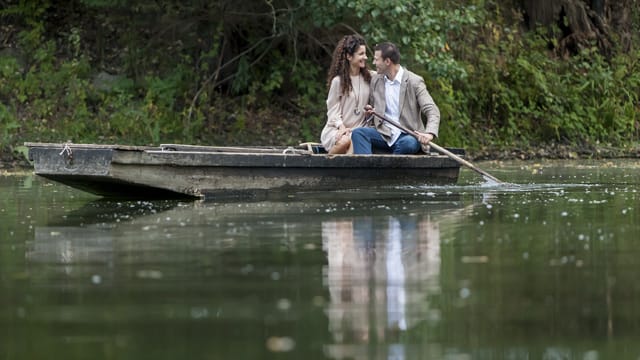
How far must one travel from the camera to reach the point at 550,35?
1109 inches

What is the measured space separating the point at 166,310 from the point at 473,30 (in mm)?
19706

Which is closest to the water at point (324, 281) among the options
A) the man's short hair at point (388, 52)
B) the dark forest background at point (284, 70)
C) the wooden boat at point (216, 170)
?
the wooden boat at point (216, 170)

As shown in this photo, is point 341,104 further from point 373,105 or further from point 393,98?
point 393,98

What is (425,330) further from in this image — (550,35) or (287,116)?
(550,35)

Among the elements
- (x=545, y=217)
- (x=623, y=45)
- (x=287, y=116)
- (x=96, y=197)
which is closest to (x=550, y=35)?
(x=623, y=45)

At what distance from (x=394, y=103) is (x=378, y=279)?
8.30m

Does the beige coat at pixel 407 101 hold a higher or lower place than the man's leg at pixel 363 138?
higher

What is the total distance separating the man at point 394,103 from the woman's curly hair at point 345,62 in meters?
0.20

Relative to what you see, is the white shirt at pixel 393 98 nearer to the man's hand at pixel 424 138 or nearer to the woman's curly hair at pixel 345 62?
the woman's curly hair at pixel 345 62

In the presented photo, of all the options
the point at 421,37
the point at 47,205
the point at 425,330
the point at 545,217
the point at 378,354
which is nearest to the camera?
the point at 378,354

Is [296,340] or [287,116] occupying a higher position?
[287,116]

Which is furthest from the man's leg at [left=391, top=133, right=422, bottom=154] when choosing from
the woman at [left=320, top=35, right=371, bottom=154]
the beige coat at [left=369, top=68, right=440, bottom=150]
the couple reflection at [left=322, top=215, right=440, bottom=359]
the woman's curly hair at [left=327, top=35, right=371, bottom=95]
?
the couple reflection at [left=322, top=215, right=440, bottom=359]

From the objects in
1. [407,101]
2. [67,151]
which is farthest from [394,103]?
[67,151]

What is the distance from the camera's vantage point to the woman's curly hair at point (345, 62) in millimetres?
16359
